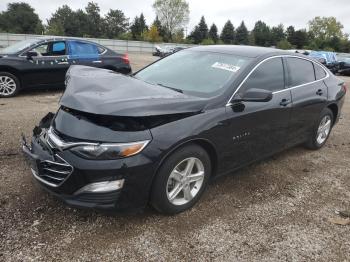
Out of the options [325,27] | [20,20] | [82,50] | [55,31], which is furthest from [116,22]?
[82,50]

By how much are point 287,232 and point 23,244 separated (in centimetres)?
229

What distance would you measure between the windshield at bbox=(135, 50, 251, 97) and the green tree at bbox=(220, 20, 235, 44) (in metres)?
78.5

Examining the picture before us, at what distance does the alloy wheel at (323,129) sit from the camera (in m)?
5.42

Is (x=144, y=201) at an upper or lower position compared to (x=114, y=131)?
lower

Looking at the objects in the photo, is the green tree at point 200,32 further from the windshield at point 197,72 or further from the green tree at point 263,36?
the windshield at point 197,72

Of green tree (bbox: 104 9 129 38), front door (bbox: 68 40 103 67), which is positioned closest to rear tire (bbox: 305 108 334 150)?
front door (bbox: 68 40 103 67)

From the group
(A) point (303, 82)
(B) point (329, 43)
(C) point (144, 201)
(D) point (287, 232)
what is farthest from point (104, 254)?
(B) point (329, 43)

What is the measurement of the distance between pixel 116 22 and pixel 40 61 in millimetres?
91374

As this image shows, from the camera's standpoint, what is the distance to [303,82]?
15.6 feet

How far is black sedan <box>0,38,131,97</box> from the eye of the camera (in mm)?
8016

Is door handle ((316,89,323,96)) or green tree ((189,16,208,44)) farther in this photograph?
green tree ((189,16,208,44))

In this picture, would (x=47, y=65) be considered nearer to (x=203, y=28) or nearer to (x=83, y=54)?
(x=83, y=54)

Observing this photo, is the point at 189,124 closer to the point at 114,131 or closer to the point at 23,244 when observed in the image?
the point at 114,131

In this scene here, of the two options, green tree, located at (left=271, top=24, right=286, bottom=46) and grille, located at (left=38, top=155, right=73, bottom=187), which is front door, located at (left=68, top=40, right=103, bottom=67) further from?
green tree, located at (left=271, top=24, right=286, bottom=46)
